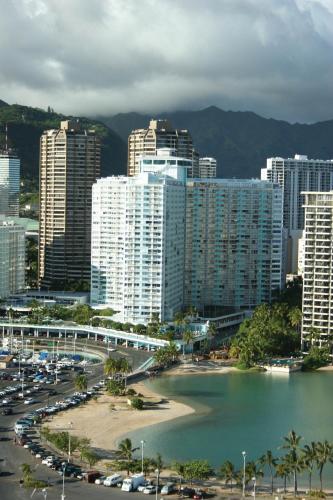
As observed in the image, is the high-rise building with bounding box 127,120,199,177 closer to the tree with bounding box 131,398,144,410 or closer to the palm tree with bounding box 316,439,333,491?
the tree with bounding box 131,398,144,410

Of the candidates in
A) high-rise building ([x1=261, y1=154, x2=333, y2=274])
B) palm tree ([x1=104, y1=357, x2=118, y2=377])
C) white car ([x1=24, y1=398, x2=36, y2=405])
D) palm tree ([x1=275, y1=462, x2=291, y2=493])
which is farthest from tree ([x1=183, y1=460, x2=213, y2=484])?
high-rise building ([x1=261, y1=154, x2=333, y2=274])

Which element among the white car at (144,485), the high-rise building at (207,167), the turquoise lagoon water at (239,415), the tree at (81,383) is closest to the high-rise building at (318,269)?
the turquoise lagoon water at (239,415)

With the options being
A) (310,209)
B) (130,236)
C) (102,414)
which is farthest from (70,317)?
(102,414)

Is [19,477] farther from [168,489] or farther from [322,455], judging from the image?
[322,455]

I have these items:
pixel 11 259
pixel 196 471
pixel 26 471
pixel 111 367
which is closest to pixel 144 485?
pixel 196 471

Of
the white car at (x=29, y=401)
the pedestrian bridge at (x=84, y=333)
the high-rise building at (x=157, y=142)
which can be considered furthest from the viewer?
the high-rise building at (x=157, y=142)

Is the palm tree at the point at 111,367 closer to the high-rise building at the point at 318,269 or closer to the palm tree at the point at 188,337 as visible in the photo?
the palm tree at the point at 188,337
